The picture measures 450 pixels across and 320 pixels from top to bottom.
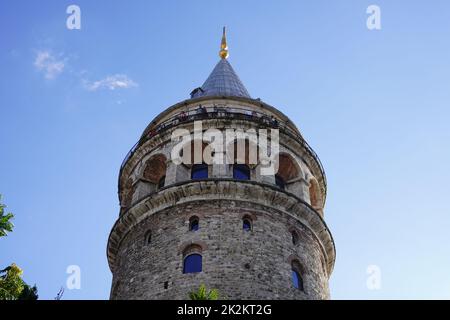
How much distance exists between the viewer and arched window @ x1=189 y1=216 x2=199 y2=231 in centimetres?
2175

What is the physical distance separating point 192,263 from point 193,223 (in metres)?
1.74

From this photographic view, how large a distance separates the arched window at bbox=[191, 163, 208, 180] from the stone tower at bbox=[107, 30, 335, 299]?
0.04 meters

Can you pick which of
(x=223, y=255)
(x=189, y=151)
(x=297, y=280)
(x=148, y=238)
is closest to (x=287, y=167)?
(x=189, y=151)

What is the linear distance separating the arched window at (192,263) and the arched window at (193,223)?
1.13m

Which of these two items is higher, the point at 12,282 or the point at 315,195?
the point at 315,195

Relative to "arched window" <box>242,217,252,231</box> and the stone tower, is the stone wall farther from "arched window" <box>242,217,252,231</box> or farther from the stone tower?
"arched window" <box>242,217,252,231</box>

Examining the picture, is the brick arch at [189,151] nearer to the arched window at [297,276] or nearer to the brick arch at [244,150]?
the brick arch at [244,150]

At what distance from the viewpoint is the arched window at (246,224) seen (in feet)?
71.2

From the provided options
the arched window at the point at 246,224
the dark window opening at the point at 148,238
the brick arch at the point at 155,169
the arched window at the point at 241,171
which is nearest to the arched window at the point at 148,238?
the dark window opening at the point at 148,238

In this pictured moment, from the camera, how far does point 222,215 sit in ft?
71.7

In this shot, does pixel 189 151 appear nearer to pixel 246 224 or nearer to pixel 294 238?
pixel 246 224

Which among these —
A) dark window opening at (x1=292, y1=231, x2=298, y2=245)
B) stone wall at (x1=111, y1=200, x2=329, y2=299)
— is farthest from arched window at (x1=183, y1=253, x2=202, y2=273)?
dark window opening at (x1=292, y1=231, x2=298, y2=245)

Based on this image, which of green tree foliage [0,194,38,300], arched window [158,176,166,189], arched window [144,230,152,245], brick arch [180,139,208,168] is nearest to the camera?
green tree foliage [0,194,38,300]
